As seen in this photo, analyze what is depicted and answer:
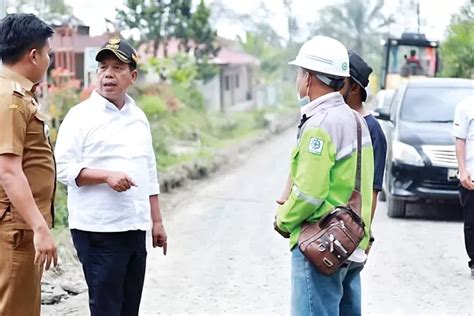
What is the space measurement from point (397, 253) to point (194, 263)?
2.14 m

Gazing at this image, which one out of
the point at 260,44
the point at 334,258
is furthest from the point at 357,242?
the point at 260,44

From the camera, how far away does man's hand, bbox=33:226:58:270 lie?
3750 mm

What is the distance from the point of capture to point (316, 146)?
389cm

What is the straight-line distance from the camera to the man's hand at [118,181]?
4.40 metres

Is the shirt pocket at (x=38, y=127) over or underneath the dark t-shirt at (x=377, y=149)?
over

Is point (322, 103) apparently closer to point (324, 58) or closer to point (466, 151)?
point (324, 58)

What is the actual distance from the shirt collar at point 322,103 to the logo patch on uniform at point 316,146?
0.20 meters

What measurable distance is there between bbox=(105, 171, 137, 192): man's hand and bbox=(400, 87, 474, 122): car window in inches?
306

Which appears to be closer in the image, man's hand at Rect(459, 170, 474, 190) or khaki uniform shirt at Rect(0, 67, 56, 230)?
khaki uniform shirt at Rect(0, 67, 56, 230)

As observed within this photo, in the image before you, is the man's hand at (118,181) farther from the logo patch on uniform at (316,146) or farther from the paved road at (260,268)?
the paved road at (260,268)

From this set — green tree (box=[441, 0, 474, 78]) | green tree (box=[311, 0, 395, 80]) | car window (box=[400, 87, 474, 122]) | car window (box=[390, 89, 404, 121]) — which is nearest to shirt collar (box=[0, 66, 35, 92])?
car window (box=[400, 87, 474, 122])

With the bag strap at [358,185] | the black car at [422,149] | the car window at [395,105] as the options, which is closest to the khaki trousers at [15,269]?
the bag strap at [358,185]

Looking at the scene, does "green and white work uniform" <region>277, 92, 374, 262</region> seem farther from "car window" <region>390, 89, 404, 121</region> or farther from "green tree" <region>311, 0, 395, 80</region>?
"green tree" <region>311, 0, 395, 80</region>

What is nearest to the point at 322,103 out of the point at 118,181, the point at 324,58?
the point at 324,58
